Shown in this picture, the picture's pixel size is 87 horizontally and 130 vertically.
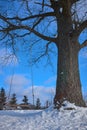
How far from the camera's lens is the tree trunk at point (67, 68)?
12.3m

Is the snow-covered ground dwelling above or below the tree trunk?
below

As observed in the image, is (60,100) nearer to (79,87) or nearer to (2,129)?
(79,87)

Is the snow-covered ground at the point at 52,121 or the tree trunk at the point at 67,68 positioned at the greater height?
the tree trunk at the point at 67,68

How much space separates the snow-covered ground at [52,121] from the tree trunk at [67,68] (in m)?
0.56

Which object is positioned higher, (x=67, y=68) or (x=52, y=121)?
(x=67, y=68)

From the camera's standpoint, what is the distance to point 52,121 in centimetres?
1086

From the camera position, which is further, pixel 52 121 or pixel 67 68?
pixel 67 68

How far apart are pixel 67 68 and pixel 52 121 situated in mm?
2729

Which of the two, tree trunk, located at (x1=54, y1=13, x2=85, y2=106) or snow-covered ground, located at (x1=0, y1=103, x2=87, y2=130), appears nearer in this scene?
snow-covered ground, located at (x1=0, y1=103, x2=87, y2=130)

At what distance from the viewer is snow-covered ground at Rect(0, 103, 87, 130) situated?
10.0 meters

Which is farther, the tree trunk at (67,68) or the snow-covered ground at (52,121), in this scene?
the tree trunk at (67,68)

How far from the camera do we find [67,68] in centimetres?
1277

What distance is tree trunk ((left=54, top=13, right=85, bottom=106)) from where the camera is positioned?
40.4 ft

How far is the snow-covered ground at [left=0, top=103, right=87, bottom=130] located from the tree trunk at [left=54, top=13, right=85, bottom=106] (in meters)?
0.56
